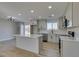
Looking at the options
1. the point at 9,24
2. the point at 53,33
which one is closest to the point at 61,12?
the point at 53,33

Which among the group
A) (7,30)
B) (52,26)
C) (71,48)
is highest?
(52,26)

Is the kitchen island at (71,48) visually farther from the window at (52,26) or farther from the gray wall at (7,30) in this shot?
the gray wall at (7,30)

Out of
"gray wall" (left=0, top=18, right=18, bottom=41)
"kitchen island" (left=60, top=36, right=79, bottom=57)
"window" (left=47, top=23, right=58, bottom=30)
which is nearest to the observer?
"kitchen island" (left=60, top=36, right=79, bottom=57)

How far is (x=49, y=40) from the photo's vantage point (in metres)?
3.25

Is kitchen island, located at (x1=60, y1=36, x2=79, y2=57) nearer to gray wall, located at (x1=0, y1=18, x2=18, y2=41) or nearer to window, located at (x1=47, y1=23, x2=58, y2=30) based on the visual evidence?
window, located at (x1=47, y1=23, x2=58, y2=30)

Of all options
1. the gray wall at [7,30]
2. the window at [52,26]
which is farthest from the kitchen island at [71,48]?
the gray wall at [7,30]

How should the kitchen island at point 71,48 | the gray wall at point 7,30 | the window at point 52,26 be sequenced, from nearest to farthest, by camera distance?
the kitchen island at point 71,48 < the gray wall at point 7,30 < the window at point 52,26

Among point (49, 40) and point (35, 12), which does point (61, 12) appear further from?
point (49, 40)

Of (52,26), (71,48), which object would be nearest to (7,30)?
(52,26)

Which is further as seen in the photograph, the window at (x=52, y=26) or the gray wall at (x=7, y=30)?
the window at (x=52, y=26)

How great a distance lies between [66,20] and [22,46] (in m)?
2.05

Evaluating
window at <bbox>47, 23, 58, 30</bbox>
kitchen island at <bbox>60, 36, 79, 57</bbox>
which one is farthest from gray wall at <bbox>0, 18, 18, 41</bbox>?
kitchen island at <bbox>60, 36, 79, 57</bbox>

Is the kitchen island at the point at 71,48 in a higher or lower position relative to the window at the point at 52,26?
lower

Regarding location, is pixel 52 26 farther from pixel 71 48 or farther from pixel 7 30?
pixel 7 30
